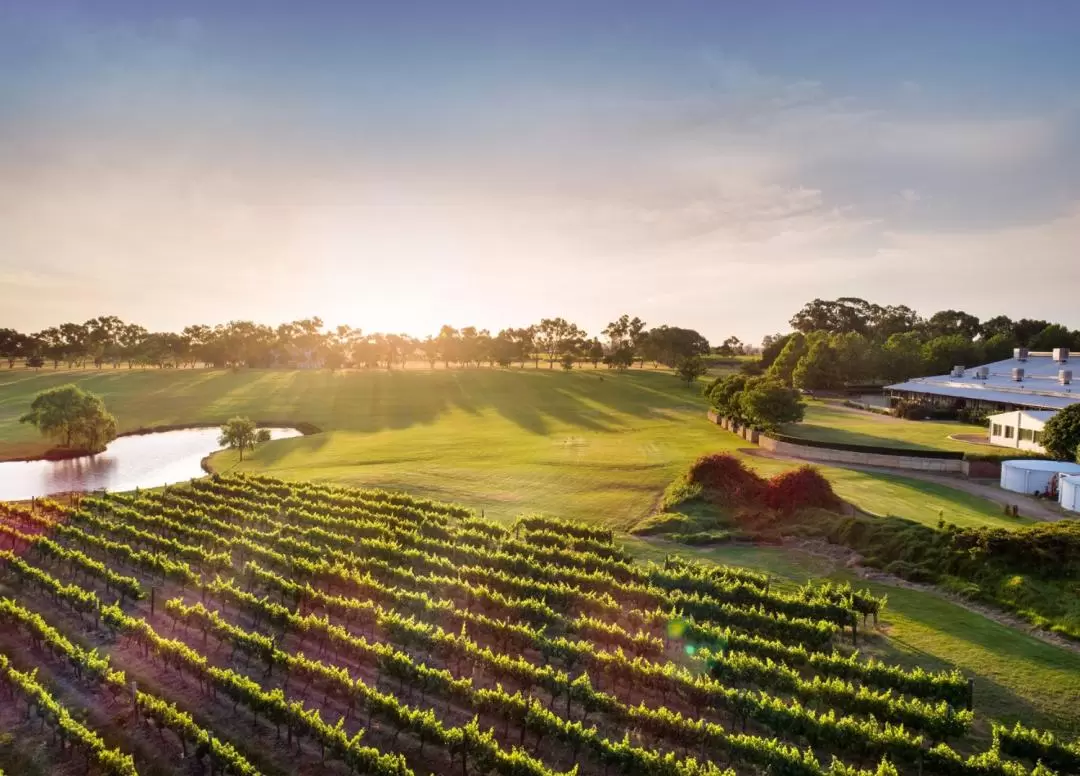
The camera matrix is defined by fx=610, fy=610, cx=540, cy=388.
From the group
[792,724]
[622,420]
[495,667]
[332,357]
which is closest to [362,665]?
[495,667]

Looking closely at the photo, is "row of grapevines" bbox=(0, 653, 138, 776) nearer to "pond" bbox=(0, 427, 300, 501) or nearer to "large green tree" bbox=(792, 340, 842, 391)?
"pond" bbox=(0, 427, 300, 501)

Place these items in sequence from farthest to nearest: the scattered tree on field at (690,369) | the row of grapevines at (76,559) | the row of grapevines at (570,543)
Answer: the scattered tree on field at (690,369), the row of grapevines at (570,543), the row of grapevines at (76,559)

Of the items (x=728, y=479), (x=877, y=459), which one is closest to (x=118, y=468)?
(x=728, y=479)

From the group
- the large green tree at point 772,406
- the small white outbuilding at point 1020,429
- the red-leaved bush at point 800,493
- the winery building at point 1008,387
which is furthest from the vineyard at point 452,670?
the winery building at point 1008,387

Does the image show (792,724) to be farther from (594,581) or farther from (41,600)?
(41,600)

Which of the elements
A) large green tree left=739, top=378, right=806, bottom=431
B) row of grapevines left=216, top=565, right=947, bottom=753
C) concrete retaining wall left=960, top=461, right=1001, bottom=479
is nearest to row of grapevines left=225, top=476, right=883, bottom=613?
row of grapevines left=216, top=565, right=947, bottom=753

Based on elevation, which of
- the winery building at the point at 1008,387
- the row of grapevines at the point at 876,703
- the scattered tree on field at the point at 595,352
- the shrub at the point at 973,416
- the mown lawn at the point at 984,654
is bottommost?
the mown lawn at the point at 984,654

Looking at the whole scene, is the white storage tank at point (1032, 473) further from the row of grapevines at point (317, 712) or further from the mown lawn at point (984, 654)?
the row of grapevines at point (317, 712)
